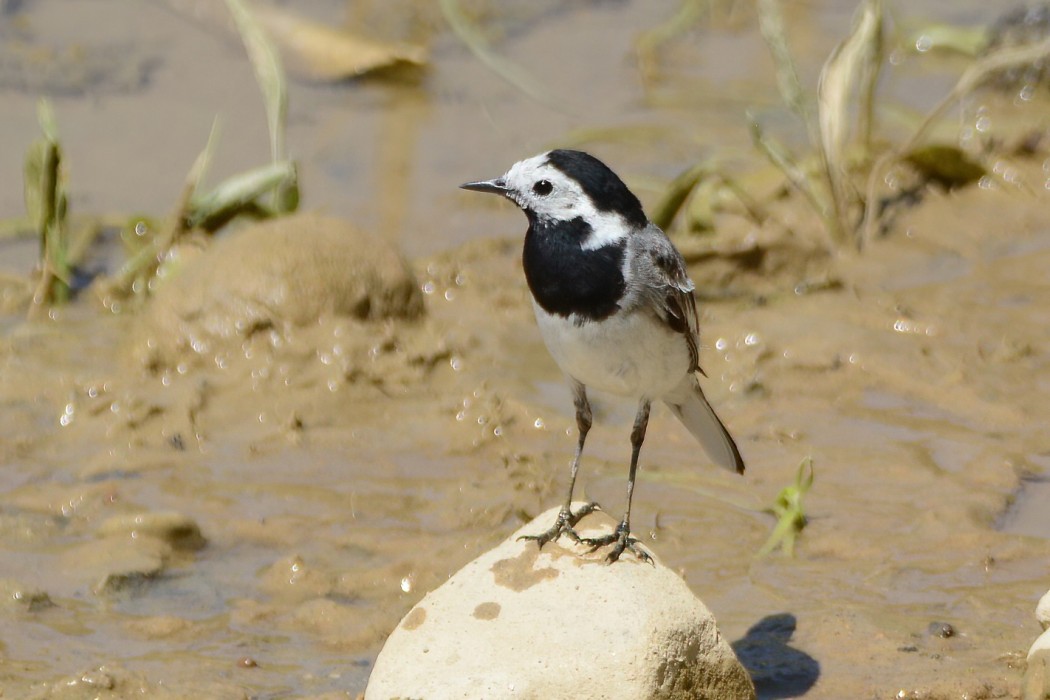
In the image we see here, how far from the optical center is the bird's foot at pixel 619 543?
5.32 metres

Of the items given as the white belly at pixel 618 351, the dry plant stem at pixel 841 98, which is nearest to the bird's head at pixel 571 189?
the white belly at pixel 618 351

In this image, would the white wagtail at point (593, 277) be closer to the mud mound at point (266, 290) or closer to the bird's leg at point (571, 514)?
the bird's leg at point (571, 514)

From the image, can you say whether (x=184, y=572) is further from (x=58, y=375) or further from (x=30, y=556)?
(x=58, y=375)

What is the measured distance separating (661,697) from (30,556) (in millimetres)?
2859

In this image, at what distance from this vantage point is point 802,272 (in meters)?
8.96

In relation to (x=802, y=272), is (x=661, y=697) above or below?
below

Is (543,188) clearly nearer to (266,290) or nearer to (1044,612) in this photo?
(1044,612)

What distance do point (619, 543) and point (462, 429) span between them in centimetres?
220

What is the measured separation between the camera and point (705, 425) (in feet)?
20.4

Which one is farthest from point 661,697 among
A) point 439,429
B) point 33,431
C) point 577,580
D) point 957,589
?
point 33,431

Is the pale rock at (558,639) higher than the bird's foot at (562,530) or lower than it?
lower

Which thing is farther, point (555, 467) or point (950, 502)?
point (555, 467)

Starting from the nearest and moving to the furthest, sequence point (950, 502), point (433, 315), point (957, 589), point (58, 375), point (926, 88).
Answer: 1. point (957, 589)
2. point (950, 502)
3. point (58, 375)
4. point (433, 315)
5. point (926, 88)

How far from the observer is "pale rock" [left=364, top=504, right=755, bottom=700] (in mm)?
4867
